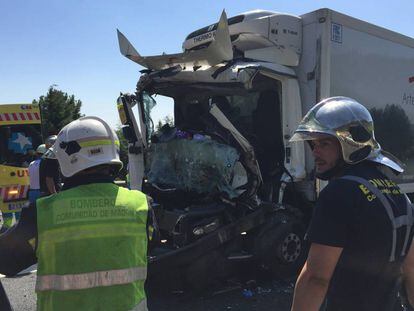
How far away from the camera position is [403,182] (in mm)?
6715

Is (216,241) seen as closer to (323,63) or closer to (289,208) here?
(289,208)

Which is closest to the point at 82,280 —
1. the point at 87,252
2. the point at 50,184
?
the point at 87,252

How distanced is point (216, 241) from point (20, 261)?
2922 mm

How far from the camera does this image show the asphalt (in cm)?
456

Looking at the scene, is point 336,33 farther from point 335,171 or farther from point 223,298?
point 335,171

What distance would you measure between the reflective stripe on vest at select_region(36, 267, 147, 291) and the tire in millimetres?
3201

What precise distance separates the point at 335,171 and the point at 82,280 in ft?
3.67

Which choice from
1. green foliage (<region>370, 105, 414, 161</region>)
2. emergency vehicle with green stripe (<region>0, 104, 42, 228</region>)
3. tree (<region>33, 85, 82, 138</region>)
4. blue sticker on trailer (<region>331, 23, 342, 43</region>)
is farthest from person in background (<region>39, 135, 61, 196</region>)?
tree (<region>33, 85, 82, 138</region>)

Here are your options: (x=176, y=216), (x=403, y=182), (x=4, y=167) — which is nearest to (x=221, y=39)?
(x=176, y=216)

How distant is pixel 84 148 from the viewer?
1896mm

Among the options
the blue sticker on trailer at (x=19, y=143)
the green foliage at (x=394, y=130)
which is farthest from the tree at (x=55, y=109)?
the green foliage at (x=394, y=130)

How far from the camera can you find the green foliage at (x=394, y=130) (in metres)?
6.24

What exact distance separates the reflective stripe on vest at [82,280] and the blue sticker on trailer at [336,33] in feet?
14.4

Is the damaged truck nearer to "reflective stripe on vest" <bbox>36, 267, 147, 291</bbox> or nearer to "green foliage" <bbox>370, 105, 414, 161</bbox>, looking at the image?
"green foliage" <bbox>370, 105, 414, 161</bbox>
